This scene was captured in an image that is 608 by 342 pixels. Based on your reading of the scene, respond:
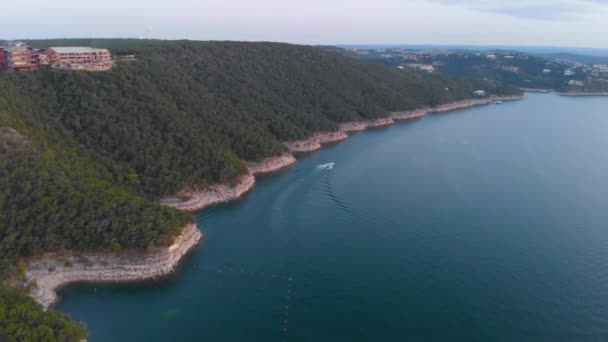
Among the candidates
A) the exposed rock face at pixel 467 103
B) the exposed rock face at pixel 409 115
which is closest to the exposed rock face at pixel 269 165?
the exposed rock face at pixel 409 115

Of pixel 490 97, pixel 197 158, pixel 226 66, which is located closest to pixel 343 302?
pixel 197 158

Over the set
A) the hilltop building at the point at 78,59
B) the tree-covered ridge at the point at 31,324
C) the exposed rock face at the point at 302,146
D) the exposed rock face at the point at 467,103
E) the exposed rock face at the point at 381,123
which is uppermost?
the hilltop building at the point at 78,59

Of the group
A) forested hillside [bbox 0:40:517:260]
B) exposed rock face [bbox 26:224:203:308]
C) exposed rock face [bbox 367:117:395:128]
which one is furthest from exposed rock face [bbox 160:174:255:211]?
exposed rock face [bbox 367:117:395:128]

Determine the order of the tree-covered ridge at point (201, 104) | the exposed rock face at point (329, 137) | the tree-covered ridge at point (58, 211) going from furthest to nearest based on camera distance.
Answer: the exposed rock face at point (329, 137)
the tree-covered ridge at point (201, 104)
the tree-covered ridge at point (58, 211)

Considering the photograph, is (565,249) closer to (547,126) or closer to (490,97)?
(547,126)

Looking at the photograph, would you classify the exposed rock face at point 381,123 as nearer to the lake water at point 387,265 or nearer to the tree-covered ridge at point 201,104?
the tree-covered ridge at point 201,104
